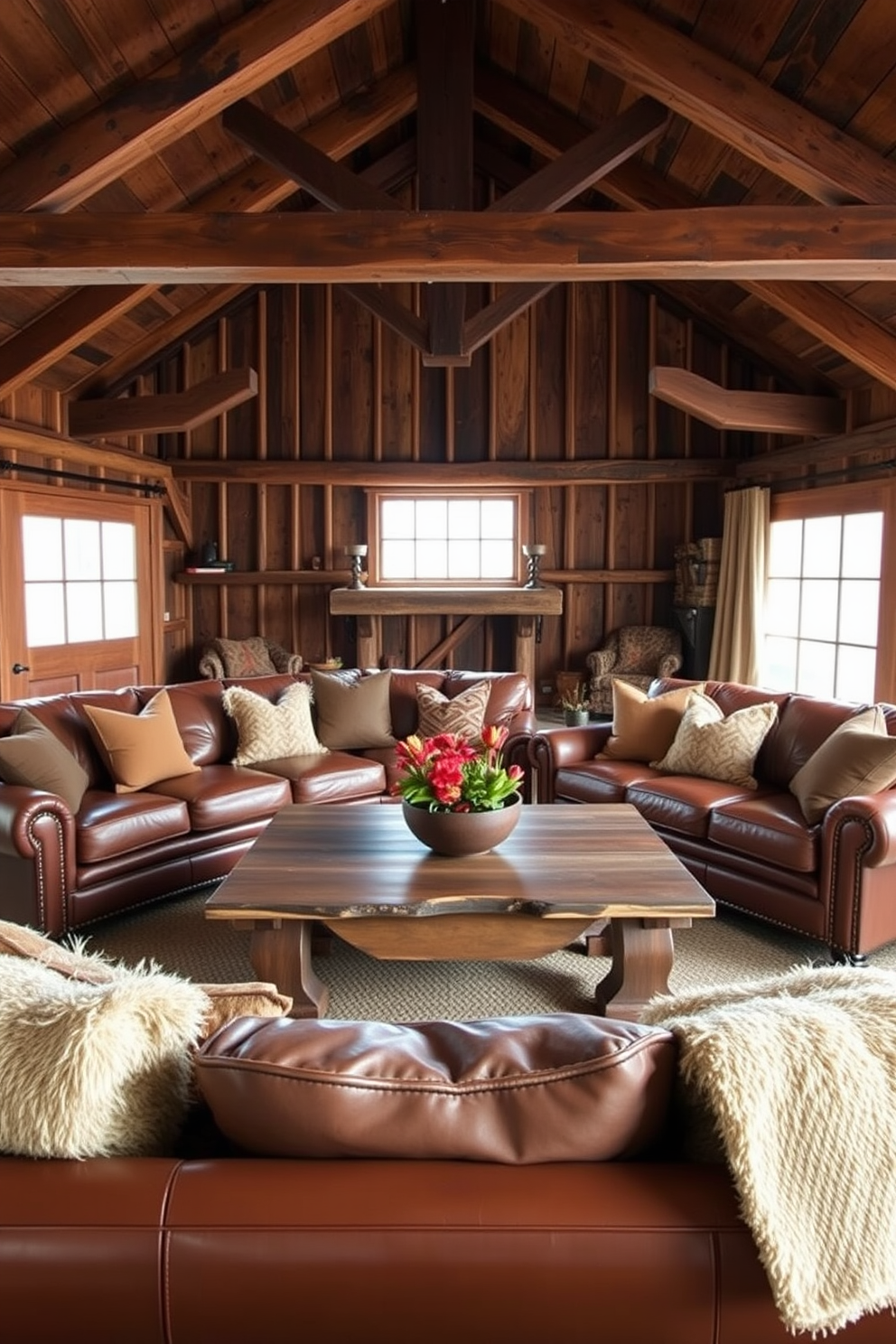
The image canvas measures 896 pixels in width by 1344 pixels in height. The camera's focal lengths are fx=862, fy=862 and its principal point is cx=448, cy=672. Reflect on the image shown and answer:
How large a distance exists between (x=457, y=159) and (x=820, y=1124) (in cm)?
475

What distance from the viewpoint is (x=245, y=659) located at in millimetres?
7496

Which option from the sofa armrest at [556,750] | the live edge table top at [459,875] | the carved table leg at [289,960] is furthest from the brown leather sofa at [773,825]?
the carved table leg at [289,960]

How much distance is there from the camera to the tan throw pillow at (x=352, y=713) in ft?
15.8

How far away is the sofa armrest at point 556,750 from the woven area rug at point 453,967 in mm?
1145

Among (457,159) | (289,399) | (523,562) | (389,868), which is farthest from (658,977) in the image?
(289,399)

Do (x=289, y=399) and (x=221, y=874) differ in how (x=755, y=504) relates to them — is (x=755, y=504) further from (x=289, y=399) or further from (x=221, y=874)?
(x=221, y=874)

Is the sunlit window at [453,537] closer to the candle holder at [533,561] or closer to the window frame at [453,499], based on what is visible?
the window frame at [453,499]

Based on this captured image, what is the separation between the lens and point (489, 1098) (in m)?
0.96

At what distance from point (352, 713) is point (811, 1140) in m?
4.06

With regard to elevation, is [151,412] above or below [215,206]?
below

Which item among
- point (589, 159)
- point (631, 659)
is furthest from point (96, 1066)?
point (631, 659)

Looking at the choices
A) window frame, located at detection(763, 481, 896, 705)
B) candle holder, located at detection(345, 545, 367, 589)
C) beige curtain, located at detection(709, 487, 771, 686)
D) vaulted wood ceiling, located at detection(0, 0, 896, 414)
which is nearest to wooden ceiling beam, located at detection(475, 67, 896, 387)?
vaulted wood ceiling, located at detection(0, 0, 896, 414)

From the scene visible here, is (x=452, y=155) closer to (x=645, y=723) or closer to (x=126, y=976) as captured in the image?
(x=645, y=723)

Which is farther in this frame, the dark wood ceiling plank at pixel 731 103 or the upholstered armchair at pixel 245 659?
the upholstered armchair at pixel 245 659
